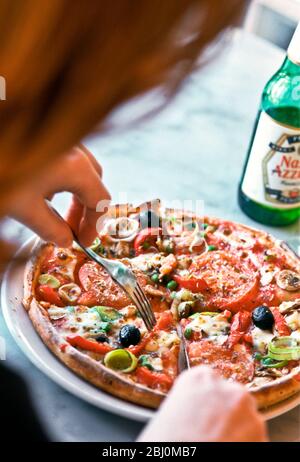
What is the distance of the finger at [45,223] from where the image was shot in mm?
1168

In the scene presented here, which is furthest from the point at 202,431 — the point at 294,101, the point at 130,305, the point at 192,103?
the point at 192,103

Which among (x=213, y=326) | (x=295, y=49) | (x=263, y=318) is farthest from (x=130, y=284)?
(x=295, y=49)

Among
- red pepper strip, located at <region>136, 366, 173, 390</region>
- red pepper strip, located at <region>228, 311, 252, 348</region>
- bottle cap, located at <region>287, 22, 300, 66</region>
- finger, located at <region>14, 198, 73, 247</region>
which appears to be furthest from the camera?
bottle cap, located at <region>287, 22, 300, 66</region>

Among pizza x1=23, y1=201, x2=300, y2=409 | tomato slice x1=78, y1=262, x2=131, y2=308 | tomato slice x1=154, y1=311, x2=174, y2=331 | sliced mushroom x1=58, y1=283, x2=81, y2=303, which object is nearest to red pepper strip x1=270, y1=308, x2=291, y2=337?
pizza x1=23, y1=201, x2=300, y2=409

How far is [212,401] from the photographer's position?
2.61 ft

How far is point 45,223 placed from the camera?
121 centimetres

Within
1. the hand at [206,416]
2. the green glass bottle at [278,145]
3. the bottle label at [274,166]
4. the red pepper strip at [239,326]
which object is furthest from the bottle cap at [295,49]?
the hand at [206,416]

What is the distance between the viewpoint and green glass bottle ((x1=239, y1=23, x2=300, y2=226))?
1.73 meters

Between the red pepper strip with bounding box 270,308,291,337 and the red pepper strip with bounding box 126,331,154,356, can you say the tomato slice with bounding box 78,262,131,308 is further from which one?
the red pepper strip with bounding box 270,308,291,337

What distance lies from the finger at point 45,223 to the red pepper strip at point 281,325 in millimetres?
525

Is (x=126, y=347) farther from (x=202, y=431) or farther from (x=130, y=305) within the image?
(x=202, y=431)

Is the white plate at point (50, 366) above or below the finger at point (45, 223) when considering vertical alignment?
below

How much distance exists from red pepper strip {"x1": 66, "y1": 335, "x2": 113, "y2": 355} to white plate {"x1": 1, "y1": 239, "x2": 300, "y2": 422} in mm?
53

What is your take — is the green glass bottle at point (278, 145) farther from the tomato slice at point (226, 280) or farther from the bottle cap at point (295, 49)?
the tomato slice at point (226, 280)
